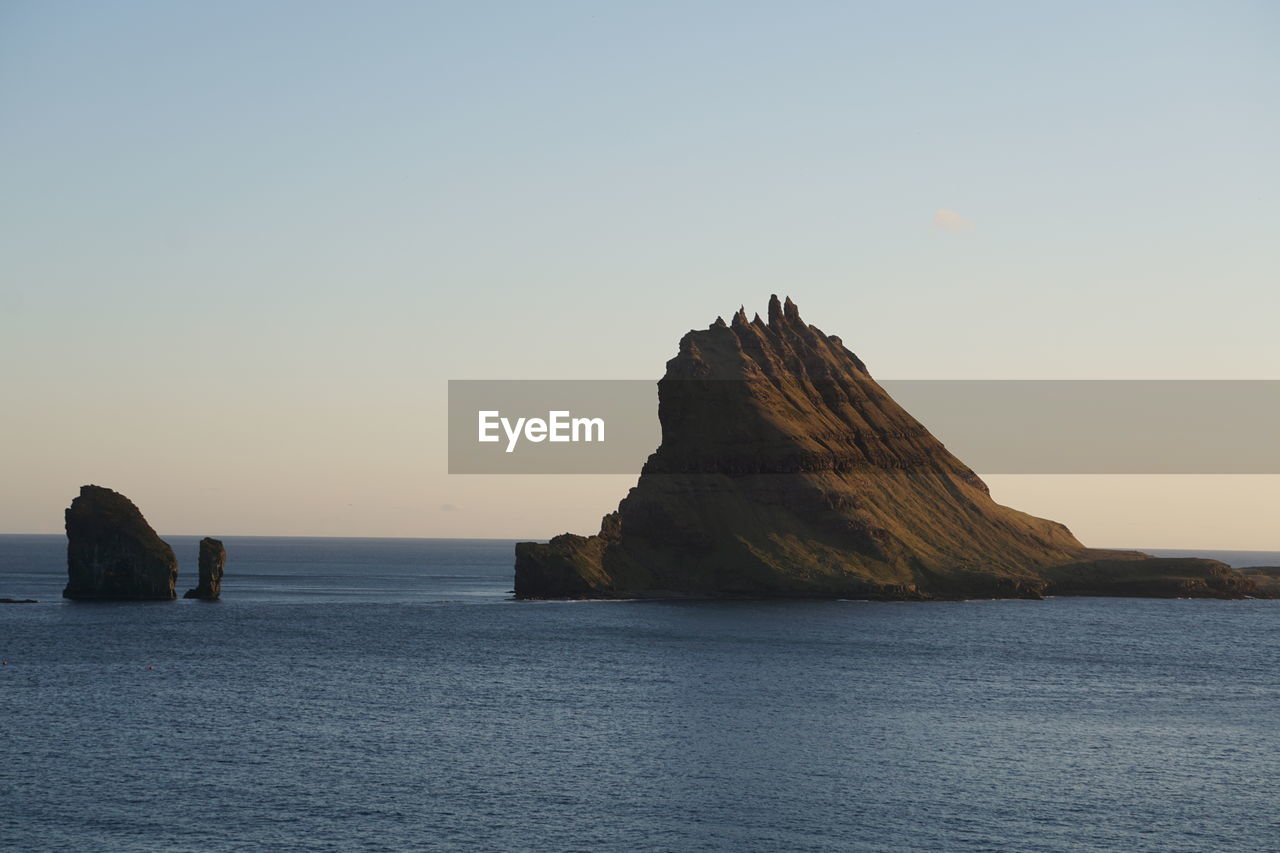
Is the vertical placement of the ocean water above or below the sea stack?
below

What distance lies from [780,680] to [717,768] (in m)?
38.1

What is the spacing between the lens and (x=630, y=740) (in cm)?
8900

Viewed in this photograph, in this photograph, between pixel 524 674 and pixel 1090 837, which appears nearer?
pixel 1090 837

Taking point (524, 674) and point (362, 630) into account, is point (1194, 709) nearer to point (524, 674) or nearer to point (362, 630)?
point (524, 674)

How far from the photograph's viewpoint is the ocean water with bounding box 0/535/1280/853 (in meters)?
67.2

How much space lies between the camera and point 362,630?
6353 inches

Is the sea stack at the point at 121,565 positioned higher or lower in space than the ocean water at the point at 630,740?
higher

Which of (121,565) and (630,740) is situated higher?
(121,565)

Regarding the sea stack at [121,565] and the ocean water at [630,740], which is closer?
the ocean water at [630,740]

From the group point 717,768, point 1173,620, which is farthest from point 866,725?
point 1173,620

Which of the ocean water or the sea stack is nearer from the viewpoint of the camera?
the ocean water

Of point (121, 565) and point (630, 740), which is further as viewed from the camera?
point (121, 565)

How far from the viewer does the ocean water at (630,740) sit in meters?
67.2

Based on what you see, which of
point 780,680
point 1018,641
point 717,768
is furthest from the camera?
point 1018,641
